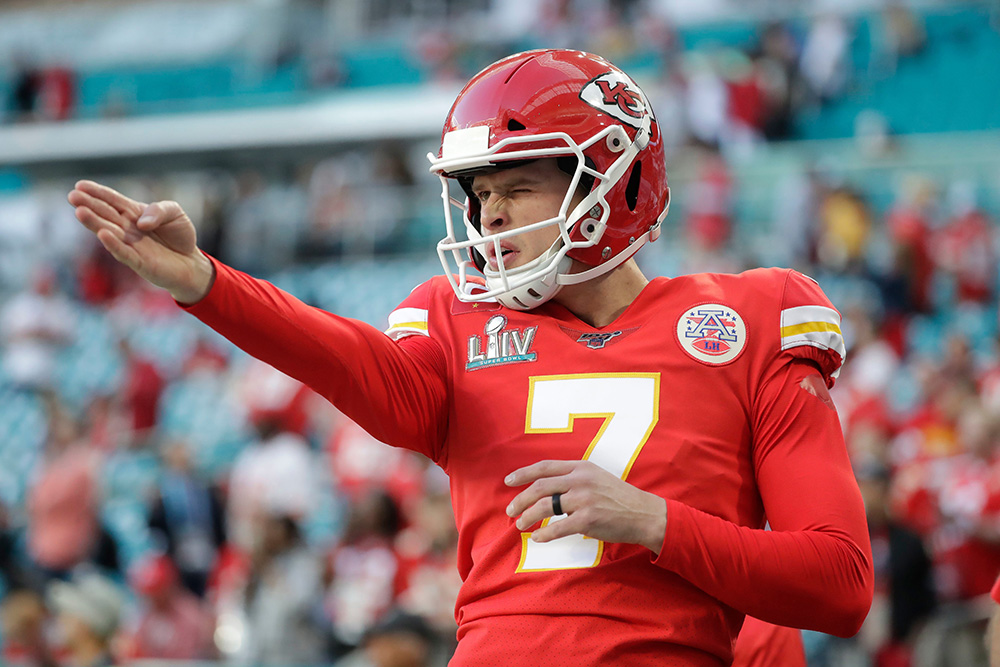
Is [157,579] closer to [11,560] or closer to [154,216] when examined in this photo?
[11,560]

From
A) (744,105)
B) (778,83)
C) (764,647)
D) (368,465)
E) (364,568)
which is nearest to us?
(764,647)

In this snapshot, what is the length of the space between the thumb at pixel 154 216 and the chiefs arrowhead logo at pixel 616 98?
85 cm

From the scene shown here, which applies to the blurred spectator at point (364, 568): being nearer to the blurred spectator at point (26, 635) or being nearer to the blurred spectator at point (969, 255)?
the blurred spectator at point (26, 635)

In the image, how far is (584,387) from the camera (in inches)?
90.6

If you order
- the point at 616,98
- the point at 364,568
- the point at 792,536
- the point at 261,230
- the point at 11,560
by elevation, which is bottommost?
the point at 11,560

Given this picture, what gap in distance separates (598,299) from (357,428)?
5894 mm

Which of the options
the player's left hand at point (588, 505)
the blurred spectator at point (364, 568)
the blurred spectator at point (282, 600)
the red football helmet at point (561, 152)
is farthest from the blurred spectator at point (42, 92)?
the player's left hand at point (588, 505)

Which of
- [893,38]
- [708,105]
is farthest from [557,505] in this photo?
[893,38]

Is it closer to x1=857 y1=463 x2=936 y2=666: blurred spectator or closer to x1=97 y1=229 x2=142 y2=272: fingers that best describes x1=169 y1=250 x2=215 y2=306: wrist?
x1=97 y1=229 x2=142 y2=272: fingers

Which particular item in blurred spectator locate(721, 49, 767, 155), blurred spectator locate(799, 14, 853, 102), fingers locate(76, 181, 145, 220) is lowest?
fingers locate(76, 181, 145, 220)

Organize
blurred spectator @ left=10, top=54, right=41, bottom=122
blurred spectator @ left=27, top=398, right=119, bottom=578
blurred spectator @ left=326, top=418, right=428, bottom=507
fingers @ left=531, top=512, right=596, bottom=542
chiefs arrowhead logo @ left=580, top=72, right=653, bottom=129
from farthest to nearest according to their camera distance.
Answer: blurred spectator @ left=10, top=54, right=41, bottom=122 < blurred spectator @ left=27, top=398, right=119, bottom=578 < blurred spectator @ left=326, top=418, right=428, bottom=507 < chiefs arrowhead logo @ left=580, top=72, right=653, bottom=129 < fingers @ left=531, top=512, right=596, bottom=542

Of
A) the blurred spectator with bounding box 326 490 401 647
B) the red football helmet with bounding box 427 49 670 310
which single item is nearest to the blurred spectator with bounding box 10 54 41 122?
the blurred spectator with bounding box 326 490 401 647

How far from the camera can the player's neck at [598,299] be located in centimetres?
252

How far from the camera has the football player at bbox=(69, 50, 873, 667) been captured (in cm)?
208
